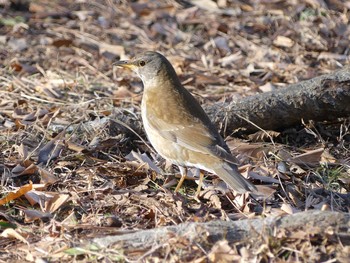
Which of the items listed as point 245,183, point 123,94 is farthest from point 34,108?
point 245,183

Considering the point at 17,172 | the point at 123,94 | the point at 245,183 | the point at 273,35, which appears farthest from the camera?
the point at 273,35

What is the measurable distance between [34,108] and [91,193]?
2349 mm

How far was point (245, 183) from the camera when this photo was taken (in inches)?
228

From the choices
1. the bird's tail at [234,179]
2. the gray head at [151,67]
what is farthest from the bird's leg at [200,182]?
the gray head at [151,67]

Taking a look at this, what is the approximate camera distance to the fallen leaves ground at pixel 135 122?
544cm

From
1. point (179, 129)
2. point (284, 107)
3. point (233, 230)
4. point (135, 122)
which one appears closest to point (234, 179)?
point (179, 129)

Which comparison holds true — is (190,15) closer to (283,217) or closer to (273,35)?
(273,35)

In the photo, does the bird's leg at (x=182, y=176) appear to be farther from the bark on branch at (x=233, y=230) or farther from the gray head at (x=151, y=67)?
the bark on branch at (x=233, y=230)

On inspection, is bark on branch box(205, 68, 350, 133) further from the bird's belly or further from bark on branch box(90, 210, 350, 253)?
bark on branch box(90, 210, 350, 253)

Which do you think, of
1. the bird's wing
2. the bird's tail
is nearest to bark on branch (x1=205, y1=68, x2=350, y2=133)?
the bird's wing

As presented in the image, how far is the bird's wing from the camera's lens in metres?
6.07

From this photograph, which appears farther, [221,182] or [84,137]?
[84,137]

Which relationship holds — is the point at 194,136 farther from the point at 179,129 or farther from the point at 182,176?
the point at 182,176

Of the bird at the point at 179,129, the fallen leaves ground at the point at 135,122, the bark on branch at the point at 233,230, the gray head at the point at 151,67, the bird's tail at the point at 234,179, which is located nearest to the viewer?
the bark on branch at the point at 233,230
